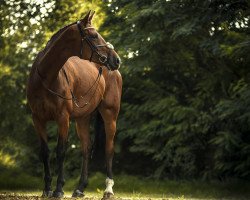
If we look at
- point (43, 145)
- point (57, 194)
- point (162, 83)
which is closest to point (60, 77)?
point (43, 145)

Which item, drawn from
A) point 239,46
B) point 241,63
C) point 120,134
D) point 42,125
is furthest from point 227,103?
point 42,125

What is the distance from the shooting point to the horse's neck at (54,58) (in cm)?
1037

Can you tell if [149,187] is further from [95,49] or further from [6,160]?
[95,49]

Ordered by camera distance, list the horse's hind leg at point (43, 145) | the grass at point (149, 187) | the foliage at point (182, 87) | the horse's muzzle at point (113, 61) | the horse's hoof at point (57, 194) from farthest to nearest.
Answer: the foliage at point (182, 87) < the grass at point (149, 187) < the horse's hind leg at point (43, 145) < the horse's muzzle at point (113, 61) < the horse's hoof at point (57, 194)

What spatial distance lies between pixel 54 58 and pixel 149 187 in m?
10.0

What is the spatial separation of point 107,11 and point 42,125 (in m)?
13.7

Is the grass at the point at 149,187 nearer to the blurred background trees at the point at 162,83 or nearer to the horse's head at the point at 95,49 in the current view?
the blurred background trees at the point at 162,83

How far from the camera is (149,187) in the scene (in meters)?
19.6

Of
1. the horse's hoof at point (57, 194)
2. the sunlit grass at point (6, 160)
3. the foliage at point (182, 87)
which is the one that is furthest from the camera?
the sunlit grass at point (6, 160)

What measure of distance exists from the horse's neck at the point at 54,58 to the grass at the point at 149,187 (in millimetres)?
7922

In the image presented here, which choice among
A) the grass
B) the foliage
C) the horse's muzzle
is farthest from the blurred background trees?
the horse's muzzle

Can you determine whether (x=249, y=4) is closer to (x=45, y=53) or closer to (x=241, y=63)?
(x=241, y=63)

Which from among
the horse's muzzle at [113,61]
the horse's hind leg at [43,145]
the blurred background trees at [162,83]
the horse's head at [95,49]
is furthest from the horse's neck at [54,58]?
the blurred background trees at [162,83]

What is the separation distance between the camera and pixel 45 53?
1051cm
